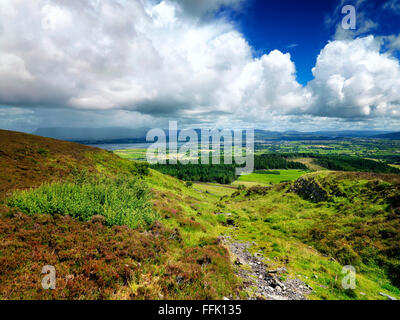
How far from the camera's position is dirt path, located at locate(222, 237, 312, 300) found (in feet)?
24.9

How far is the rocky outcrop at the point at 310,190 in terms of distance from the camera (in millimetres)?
24069

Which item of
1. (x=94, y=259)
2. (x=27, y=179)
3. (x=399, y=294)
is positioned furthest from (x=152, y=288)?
(x=27, y=179)

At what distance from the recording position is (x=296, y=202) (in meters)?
26.2

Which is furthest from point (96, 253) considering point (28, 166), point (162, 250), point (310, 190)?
point (310, 190)

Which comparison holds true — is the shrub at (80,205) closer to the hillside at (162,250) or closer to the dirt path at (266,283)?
the hillside at (162,250)

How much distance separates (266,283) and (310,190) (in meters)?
23.2

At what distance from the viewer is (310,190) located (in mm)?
26656

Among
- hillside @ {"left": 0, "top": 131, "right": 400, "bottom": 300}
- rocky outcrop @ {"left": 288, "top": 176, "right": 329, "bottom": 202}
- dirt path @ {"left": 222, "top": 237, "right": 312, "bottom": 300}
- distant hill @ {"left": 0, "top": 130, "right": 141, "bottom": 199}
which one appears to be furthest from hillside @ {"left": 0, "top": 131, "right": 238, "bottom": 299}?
rocky outcrop @ {"left": 288, "top": 176, "right": 329, "bottom": 202}

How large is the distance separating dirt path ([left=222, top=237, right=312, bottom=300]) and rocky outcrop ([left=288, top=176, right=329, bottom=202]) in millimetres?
18473

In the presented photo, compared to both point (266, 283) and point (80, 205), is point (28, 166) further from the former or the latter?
point (266, 283)

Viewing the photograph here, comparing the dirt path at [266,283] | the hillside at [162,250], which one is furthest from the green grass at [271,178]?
the dirt path at [266,283]
